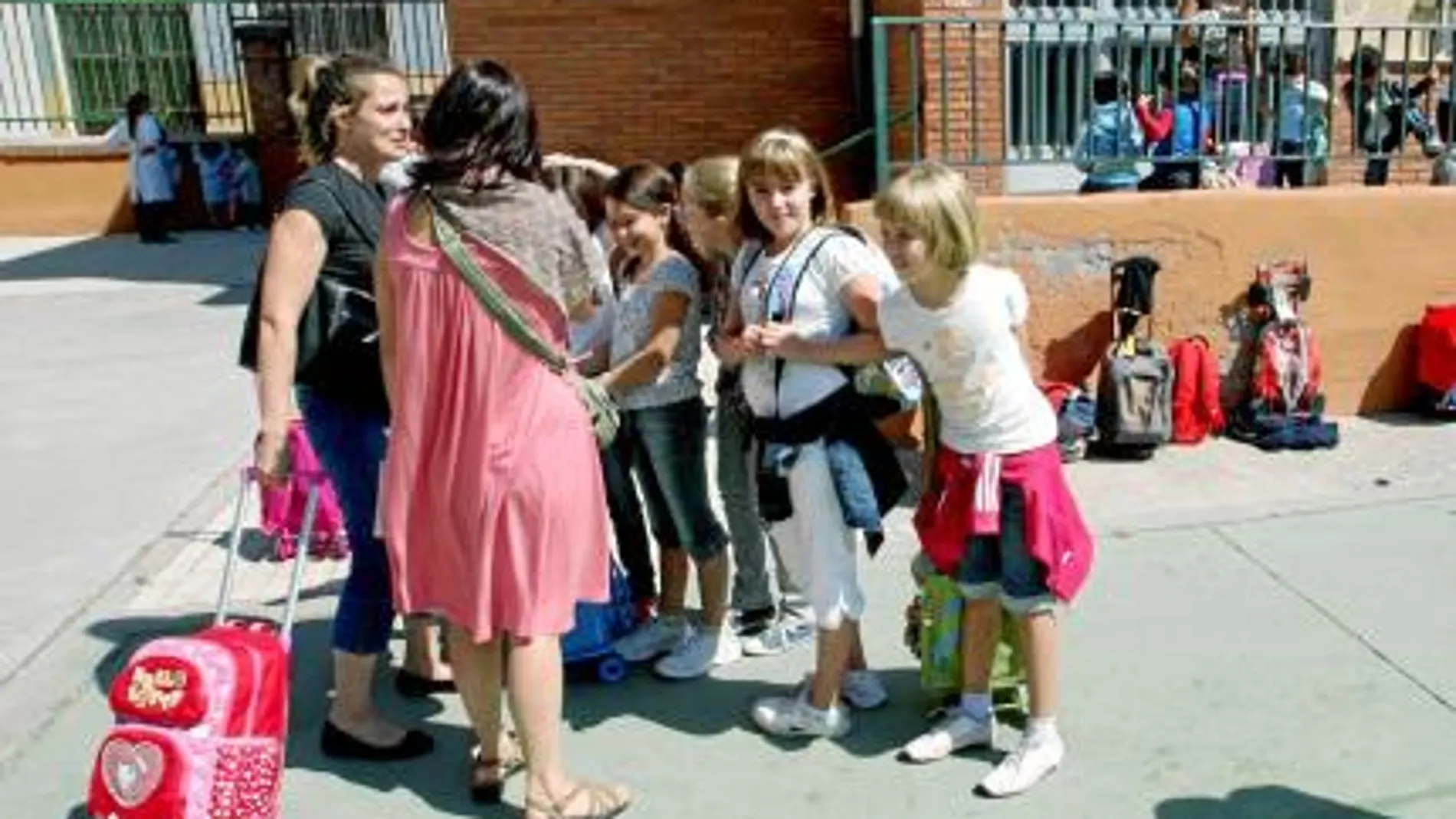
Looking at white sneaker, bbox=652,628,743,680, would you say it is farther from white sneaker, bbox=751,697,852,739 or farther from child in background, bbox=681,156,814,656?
white sneaker, bbox=751,697,852,739

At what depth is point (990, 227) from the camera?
5.54 m

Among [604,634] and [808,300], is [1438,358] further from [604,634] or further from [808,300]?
[604,634]

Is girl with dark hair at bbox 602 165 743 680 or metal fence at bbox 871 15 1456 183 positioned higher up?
metal fence at bbox 871 15 1456 183

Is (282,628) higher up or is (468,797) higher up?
(282,628)

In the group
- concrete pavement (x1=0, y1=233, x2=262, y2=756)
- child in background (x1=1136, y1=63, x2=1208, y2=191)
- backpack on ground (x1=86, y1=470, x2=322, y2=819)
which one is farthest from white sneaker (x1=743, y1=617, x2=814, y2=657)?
child in background (x1=1136, y1=63, x2=1208, y2=191)

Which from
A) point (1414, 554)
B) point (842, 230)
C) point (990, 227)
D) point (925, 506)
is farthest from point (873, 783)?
point (990, 227)

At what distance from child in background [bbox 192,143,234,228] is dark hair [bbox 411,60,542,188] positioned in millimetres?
14226

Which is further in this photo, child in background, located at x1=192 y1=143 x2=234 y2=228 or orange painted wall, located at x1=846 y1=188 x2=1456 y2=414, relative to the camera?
child in background, located at x1=192 y1=143 x2=234 y2=228

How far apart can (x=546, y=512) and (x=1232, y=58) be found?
479 centimetres

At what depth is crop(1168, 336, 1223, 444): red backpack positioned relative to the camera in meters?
5.73

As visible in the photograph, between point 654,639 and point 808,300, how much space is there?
1.28 m

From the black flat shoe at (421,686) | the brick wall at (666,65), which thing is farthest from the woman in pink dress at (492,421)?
the brick wall at (666,65)

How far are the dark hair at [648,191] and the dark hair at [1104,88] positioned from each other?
336 cm

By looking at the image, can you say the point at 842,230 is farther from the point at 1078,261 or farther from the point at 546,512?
the point at 1078,261
